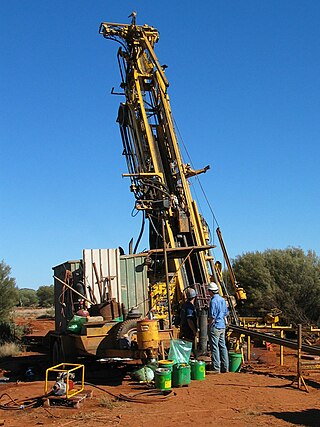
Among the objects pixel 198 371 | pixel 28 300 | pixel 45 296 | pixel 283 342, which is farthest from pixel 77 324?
pixel 28 300

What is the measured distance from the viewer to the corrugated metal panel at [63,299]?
14.7 m

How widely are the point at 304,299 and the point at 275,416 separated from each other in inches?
582

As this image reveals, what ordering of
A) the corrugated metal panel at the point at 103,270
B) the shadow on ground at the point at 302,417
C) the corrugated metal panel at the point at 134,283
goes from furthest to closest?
1. the corrugated metal panel at the point at 134,283
2. the corrugated metal panel at the point at 103,270
3. the shadow on ground at the point at 302,417

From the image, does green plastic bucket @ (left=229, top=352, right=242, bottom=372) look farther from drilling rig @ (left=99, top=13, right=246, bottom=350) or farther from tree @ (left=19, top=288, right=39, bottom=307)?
tree @ (left=19, top=288, right=39, bottom=307)

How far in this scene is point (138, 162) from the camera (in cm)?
1811

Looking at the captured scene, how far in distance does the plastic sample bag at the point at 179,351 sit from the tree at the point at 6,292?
16384mm

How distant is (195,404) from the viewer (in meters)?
9.41

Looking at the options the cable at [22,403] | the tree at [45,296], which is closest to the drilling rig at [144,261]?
the cable at [22,403]

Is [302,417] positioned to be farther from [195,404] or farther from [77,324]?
[77,324]

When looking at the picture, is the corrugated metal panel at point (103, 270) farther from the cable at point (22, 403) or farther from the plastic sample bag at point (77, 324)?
the cable at point (22, 403)

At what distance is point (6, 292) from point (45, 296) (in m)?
31.2

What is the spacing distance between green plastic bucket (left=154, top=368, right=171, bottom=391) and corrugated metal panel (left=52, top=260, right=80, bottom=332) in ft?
15.7

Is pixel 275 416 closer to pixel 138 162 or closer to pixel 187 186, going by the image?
pixel 187 186

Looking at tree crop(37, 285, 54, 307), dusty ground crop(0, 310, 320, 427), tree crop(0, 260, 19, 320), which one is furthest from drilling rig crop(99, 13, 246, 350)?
tree crop(37, 285, 54, 307)
